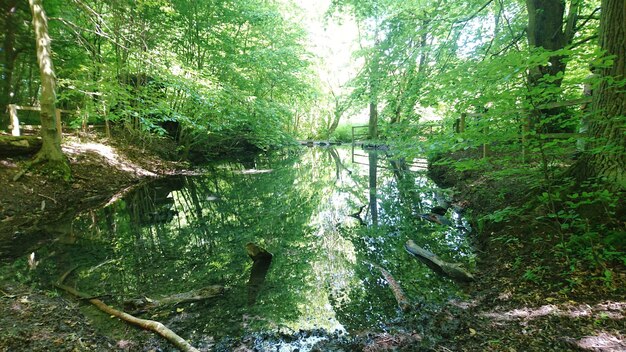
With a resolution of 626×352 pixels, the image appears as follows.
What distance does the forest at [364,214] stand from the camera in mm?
2924

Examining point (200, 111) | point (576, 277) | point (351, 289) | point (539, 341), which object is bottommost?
point (351, 289)

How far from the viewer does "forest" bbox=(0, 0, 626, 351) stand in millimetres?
2924

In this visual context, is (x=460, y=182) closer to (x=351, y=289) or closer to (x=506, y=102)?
(x=506, y=102)

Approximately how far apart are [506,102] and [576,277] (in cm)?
222

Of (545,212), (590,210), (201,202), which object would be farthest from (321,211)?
(590,210)

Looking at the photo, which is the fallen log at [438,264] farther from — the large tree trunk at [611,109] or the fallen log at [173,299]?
the fallen log at [173,299]

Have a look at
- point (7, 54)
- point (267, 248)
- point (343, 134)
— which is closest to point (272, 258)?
point (267, 248)

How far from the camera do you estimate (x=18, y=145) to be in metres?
7.20

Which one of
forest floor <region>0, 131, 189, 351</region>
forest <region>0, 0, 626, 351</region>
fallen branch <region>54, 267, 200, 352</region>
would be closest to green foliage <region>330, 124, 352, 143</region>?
forest <region>0, 0, 626, 351</region>

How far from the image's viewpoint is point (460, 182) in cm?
834

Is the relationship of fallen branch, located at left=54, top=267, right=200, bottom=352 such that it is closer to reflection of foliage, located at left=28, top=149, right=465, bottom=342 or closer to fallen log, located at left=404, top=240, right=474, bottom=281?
reflection of foliage, located at left=28, top=149, right=465, bottom=342

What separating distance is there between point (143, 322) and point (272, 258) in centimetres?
221

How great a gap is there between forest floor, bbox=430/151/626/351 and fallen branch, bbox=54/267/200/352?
2.27 m

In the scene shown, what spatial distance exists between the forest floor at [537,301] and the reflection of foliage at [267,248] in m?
0.60
